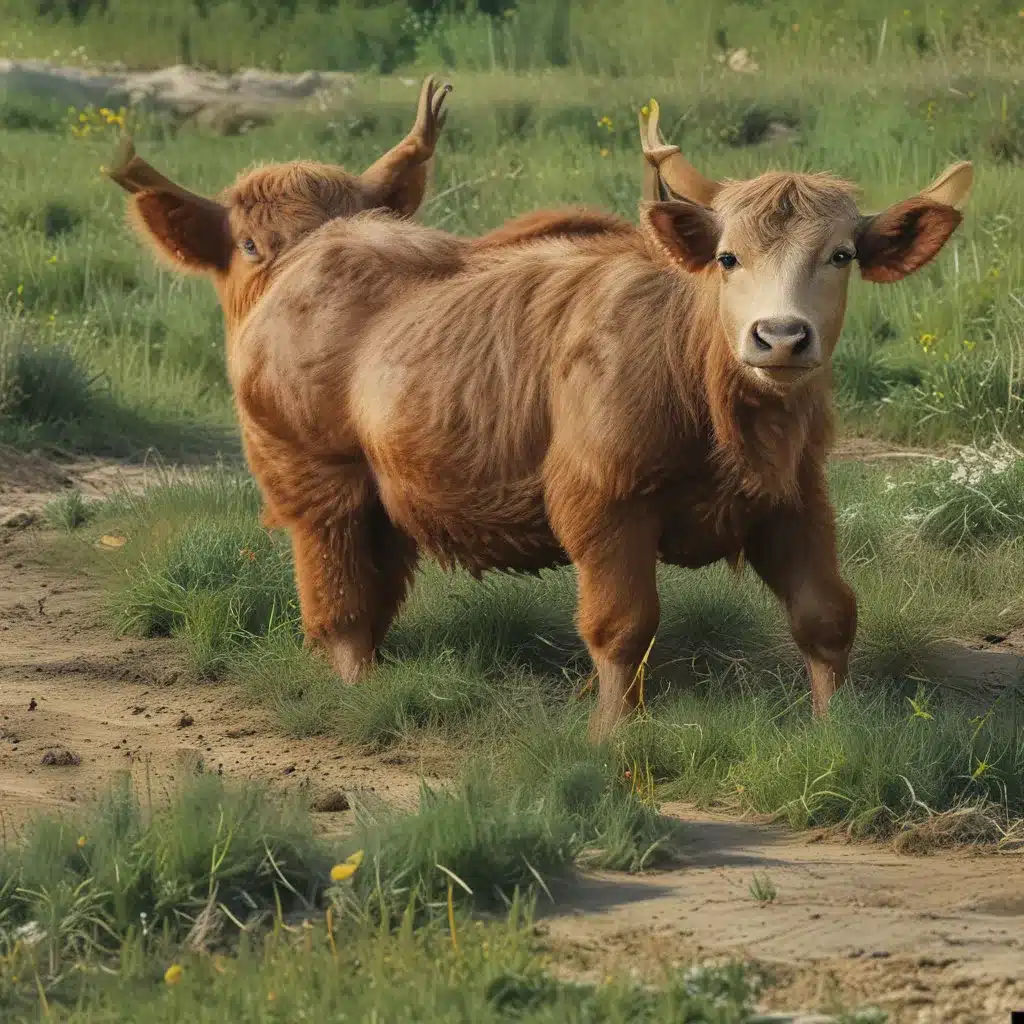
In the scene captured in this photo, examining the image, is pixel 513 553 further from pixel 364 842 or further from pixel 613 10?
pixel 613 10

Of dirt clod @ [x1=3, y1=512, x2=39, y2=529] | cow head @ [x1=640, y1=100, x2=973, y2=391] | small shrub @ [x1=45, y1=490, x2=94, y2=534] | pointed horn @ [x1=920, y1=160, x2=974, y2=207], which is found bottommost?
dirt clod @ [x1=3, y1=512, x2=39, y2=529]

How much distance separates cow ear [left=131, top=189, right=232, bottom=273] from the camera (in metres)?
6.79

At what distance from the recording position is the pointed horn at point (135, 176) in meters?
6.66

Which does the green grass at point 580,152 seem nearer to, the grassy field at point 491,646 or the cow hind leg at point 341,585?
the grassy field at point 491,646

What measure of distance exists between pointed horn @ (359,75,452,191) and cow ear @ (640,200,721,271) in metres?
1.99

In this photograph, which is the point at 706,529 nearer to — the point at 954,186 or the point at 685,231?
the point at 685,231

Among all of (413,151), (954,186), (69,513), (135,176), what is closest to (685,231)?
(954,186)

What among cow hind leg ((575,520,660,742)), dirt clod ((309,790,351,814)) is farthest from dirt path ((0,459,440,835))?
cow hind leg ((575,520,660,742))

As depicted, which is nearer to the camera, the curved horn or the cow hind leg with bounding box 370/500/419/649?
the curved horn

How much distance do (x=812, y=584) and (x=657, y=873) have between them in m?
1.45

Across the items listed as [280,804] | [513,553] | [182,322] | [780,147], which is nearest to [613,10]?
[780,147]

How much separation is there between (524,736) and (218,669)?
168cm

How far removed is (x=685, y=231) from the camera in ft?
17.2

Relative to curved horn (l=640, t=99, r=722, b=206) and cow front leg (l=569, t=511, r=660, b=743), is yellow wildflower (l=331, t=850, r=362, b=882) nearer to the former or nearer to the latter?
cow front leg (l=569, t=511, r=660, b=743)
